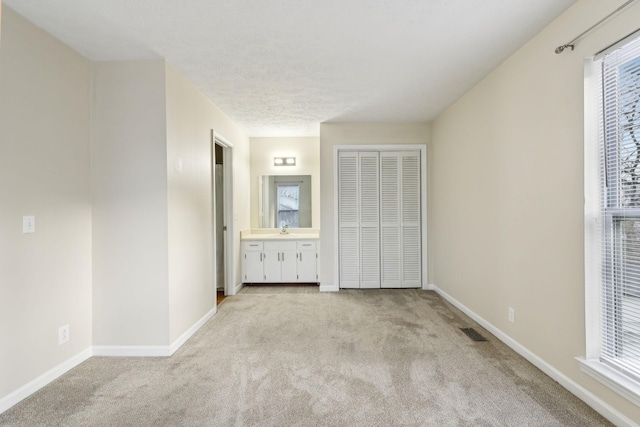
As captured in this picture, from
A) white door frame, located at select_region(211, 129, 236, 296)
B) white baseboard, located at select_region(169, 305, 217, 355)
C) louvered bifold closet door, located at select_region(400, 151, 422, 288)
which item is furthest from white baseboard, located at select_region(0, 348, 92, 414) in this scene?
louvered bifold closet door, located at select_region(400, 151, 422, 288)

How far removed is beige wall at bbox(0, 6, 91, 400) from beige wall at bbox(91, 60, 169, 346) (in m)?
0.10

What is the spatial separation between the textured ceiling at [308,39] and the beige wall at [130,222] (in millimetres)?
473

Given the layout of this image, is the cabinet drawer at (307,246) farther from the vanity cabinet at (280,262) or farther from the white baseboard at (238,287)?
the white baseboard at (238,287)

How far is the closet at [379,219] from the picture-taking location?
16.4 feet

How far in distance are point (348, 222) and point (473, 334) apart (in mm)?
2326

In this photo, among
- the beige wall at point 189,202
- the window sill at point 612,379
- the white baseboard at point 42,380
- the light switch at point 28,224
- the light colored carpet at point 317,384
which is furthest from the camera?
the beige wall at point 189,202

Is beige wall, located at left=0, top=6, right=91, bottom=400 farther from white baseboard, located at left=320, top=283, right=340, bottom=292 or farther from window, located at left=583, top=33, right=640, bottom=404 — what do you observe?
window, located at left=583, top=33, right=640, bottom=404

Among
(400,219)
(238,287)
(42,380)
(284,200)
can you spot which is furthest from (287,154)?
(42,380)

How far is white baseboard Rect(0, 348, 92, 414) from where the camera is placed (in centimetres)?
209

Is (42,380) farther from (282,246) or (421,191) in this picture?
(421,191)

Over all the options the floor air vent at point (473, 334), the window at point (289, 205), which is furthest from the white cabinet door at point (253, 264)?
the floor air vent at point (473, 334)

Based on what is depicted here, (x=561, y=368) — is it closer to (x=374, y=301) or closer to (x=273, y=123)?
(x=374, y=301)

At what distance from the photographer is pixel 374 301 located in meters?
4.38

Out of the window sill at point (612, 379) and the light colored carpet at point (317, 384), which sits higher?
the window sill at point (612, 379)
